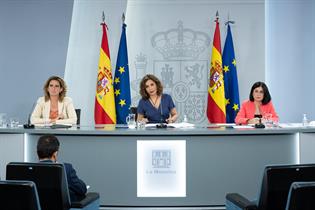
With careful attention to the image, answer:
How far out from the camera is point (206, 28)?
21.3ft

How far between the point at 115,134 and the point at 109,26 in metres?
3.03

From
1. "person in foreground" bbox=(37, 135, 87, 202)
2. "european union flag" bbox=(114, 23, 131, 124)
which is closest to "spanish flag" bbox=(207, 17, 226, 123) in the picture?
"european union flag" bbox=(114, 23, 131, 124)

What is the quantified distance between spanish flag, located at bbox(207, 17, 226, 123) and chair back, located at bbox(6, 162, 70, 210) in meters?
3.69

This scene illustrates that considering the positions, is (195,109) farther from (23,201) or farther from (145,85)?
(23,201)

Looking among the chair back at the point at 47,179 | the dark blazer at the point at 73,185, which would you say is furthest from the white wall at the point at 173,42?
Result: the chair back at the point at 47,179

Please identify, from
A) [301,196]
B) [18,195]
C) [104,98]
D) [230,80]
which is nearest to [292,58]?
[230,80]

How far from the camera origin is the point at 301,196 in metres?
2.01

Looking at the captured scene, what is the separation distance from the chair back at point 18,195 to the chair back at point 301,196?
1.24 metres

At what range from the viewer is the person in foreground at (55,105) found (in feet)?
15.4

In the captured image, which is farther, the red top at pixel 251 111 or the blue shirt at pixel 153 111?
the blue shirt at pixel 153 111

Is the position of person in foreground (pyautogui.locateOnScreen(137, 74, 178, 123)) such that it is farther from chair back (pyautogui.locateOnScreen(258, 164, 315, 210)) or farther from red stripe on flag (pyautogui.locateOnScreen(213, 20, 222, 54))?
chair back (pyautogui.locateOnScreen(258, 164, 315, 210))

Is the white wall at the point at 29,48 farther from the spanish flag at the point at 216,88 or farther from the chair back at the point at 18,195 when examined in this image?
the chair back at the point at 18,195

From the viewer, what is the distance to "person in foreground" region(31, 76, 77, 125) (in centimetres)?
469

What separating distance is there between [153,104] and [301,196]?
116 inches
